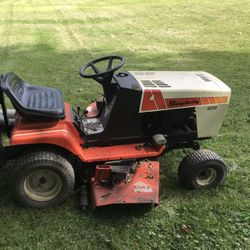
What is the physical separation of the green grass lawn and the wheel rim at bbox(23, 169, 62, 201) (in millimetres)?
128

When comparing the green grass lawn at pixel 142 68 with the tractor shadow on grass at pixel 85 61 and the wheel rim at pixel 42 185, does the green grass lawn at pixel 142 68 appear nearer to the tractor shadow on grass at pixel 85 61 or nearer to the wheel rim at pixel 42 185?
the tractor shadow on grass at pixel 85 61

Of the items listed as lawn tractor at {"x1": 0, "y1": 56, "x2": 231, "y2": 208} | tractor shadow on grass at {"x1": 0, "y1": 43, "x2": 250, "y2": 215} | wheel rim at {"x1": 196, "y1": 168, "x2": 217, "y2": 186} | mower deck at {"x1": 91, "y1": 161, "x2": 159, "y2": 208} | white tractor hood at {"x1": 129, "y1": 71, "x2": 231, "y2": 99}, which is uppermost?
white tractor hood at {"x1": 129, "y1": 71, "x2": 231, "y2": 99}

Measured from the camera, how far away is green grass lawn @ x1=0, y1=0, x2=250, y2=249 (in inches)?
120

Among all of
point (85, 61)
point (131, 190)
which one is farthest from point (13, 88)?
point (85, 61)

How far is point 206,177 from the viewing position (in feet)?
11.8

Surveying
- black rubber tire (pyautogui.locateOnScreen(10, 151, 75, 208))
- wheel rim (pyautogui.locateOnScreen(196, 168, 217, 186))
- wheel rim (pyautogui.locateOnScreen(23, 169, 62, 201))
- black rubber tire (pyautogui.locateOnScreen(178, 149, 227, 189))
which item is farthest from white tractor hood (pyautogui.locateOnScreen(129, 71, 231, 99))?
wheel rim (pyautogui.locateOnScreen(23, 169, 62, 201))

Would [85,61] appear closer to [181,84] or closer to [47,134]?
[181,84]

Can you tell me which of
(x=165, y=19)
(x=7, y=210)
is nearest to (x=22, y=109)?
(x=7, y=210)

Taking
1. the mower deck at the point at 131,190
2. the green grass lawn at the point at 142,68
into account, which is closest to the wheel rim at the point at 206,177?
the green grass lawn at the point at 142,68

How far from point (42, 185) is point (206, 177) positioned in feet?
4.77

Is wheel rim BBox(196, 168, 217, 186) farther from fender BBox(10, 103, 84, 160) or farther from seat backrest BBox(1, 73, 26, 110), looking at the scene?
seat backrest BBox(1, 73, 26, 110)

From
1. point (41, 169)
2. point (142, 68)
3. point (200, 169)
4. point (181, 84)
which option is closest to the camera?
point (41, 169)

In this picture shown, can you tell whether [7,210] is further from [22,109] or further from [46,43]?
[46,43]

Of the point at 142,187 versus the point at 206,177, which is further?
the point at 206,177
